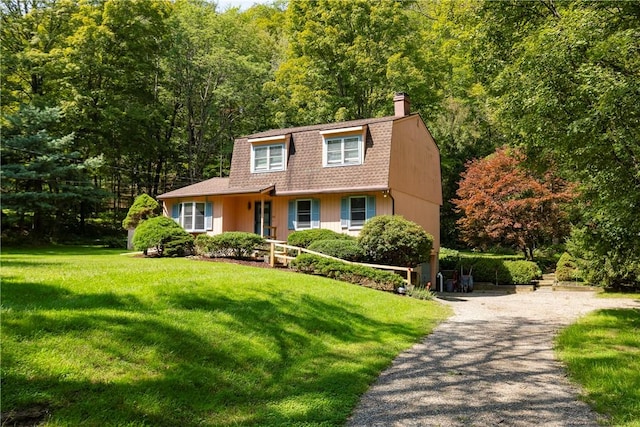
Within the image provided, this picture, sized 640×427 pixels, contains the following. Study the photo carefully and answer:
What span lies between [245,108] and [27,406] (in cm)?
3380

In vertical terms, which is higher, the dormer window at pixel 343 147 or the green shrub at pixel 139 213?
the dormer window at pixel 343 147

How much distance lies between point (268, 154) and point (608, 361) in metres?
18.0

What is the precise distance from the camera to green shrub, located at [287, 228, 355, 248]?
58.9ft

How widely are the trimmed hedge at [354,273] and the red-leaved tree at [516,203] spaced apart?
1091cm

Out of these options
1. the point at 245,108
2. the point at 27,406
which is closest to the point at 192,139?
the point at 245,108

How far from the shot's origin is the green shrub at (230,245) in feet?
57.1

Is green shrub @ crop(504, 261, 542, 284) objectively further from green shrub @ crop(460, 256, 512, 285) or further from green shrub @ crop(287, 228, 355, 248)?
green shrub @ crop(287, 228, 355, 248)

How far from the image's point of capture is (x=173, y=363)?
5.39m

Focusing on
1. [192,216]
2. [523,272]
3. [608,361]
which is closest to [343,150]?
[192,216]

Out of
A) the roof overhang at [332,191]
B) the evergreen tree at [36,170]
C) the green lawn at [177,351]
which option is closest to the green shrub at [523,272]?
Answer: the roof overhang at [332,191]

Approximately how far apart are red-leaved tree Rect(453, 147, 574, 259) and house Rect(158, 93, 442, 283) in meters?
2.82

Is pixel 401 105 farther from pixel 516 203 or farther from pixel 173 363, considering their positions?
pixel 173 363

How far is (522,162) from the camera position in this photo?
1294cm

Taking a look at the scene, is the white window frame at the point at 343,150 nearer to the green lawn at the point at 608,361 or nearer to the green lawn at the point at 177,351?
the green lawn at the point at 177,351
